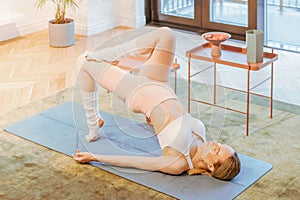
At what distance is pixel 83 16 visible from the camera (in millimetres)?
5973

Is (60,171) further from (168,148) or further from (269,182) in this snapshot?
(269,182)

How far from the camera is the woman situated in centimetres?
322

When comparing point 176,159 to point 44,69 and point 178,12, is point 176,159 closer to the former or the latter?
point 44,69

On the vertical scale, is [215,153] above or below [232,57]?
below

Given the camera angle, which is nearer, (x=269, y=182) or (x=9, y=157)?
(x=269, y=182)

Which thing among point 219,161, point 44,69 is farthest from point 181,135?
point 44,69

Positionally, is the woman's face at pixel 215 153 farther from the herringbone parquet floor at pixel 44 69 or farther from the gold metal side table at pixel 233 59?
the herringbone parquet floor at pixel 44 69

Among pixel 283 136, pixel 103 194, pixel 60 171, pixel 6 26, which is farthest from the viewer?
pixel 6 26

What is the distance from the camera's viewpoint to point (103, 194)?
319cm

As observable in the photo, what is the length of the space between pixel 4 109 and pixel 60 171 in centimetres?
108

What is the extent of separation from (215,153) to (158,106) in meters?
0.40

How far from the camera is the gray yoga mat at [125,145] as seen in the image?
3211mm

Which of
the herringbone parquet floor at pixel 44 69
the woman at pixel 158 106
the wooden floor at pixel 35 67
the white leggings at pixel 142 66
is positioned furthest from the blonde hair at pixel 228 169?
the wooden floor at pixel 35 67

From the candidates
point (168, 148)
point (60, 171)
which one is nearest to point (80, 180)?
point (60, 171)
